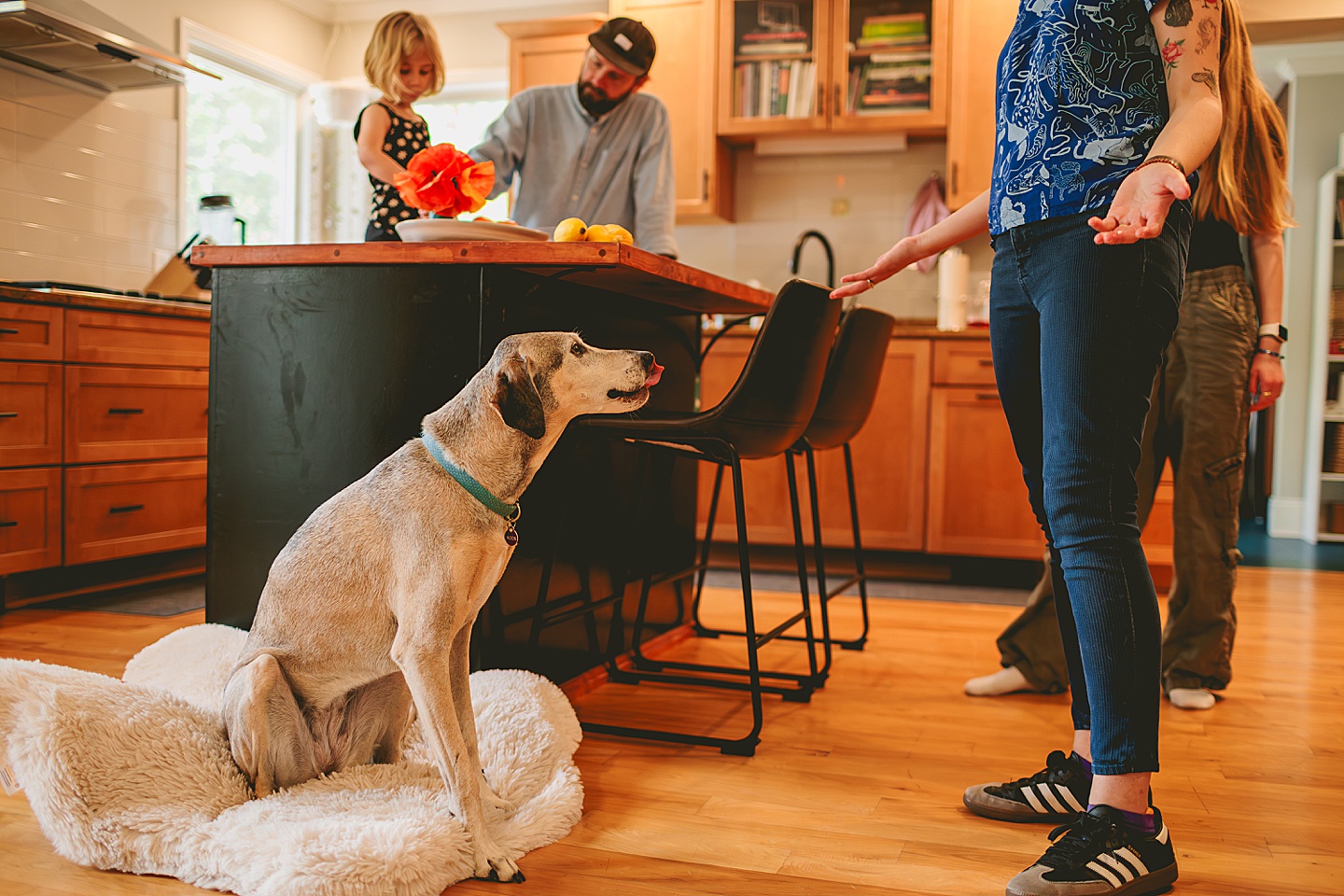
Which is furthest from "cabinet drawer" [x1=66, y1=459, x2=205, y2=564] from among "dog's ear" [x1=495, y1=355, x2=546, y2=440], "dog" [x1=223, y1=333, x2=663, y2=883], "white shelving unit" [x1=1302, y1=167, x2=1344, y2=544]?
"white shelving unit" [x1=1302, y1=167, x2=1344, y2=544]

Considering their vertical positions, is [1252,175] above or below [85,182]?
below

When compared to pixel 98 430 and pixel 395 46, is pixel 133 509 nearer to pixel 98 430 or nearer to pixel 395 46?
pixel 98 430

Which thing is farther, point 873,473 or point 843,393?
point 873,473

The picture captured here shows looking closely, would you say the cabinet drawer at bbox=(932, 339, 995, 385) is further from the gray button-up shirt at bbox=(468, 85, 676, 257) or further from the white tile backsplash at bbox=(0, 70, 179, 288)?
the white tile backsplash at bbox=(0, 70, 179, 288)

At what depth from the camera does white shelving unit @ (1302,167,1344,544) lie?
5820mm

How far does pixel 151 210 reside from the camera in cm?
471

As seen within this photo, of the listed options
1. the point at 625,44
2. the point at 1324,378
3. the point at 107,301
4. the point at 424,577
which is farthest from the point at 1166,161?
the point at 1324,378

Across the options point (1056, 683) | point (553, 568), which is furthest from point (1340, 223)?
point (553, 568)

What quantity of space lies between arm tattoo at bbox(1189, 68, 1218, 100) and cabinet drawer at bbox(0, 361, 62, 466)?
311 centimetres

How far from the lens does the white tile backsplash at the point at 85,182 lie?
4094 mm

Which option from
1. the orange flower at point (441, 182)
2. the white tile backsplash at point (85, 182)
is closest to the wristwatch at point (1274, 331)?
the orange flower at point (441, 182)

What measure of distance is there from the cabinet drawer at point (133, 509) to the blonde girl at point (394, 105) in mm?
1171

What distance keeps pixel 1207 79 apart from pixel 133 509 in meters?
3.39

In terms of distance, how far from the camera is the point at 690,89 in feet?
15.7
